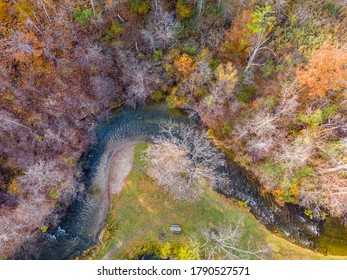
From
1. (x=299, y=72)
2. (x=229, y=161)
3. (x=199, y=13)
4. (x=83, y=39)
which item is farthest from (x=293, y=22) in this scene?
(x=83, y=39)

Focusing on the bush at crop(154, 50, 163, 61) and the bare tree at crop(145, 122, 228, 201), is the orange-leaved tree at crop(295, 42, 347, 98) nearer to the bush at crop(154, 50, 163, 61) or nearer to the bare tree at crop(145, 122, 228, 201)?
the bare tree at crop(145, 122, 228, 201)

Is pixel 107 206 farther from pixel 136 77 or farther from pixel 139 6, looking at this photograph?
pixel 139 6

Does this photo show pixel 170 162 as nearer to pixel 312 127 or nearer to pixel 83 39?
pixel 312 127

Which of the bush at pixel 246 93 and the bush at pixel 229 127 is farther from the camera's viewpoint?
A: the bush at pixel 229 127

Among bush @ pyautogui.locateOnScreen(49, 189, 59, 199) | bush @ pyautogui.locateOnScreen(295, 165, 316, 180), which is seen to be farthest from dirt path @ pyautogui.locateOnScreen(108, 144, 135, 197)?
bush @ pyautogui.locateOnScreen(295, 165, 316, 180)

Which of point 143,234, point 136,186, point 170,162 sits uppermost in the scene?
point 170,162

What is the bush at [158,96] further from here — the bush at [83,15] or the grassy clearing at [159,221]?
the bush at [83,15]

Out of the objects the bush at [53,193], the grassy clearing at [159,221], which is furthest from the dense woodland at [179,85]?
the grassy clearing at [159,221]
